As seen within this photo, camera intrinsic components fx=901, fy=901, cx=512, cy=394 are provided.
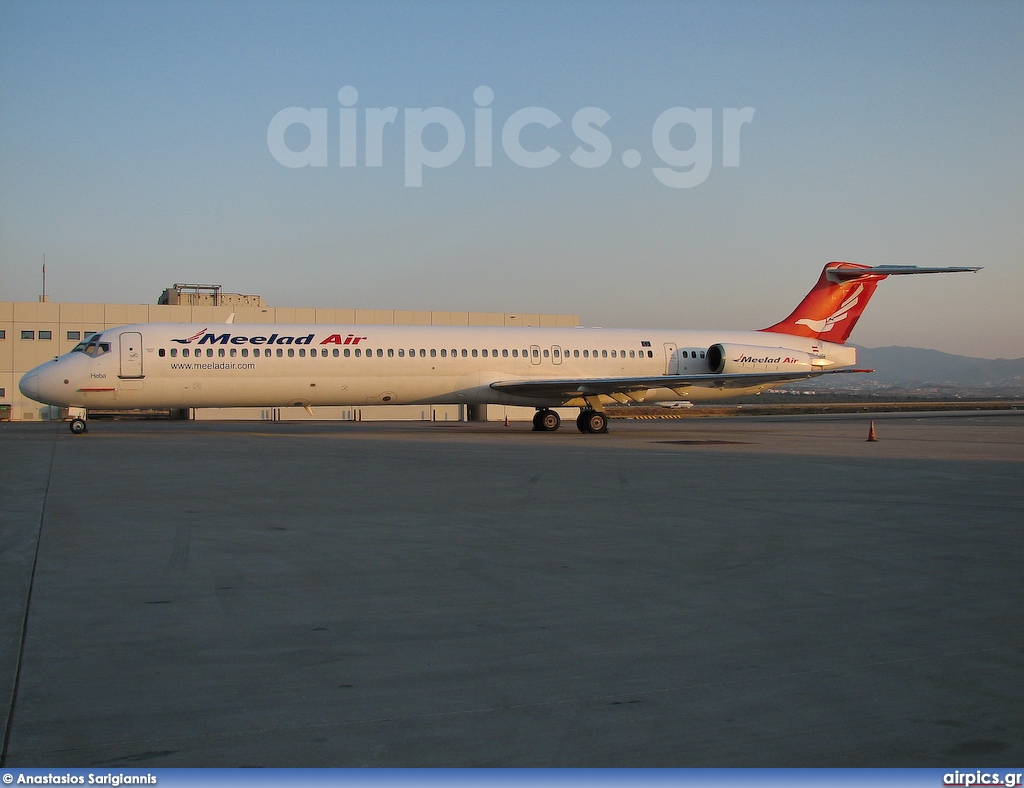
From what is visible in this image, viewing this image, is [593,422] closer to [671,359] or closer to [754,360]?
[671,359]

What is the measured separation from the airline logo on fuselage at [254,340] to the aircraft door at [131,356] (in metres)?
0.91

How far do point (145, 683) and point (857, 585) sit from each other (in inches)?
197

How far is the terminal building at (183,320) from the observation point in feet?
140

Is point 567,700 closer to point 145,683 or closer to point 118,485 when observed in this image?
point 145,683

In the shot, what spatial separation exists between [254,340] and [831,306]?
67.0 ft

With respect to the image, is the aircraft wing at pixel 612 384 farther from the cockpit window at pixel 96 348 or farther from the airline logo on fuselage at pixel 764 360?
the cockpit window at pixel 96 348

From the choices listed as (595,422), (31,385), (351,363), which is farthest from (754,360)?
(31,385)

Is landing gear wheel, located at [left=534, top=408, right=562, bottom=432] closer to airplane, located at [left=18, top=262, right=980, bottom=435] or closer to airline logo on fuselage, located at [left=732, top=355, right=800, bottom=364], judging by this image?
airplane, located at [left=18, top=262, right=980, bottom=435]

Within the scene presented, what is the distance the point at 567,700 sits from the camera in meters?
4.32

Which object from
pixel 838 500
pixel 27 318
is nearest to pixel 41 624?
pixel 838 500

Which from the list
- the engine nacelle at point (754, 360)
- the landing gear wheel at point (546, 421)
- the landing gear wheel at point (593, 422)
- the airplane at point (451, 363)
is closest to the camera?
the airplane at point (451, 363)

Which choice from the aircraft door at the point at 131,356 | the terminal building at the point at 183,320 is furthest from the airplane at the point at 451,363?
the terminal building at the point at 183,320

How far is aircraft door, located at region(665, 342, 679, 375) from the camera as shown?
3055 cm

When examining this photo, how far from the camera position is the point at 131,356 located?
2364cm
